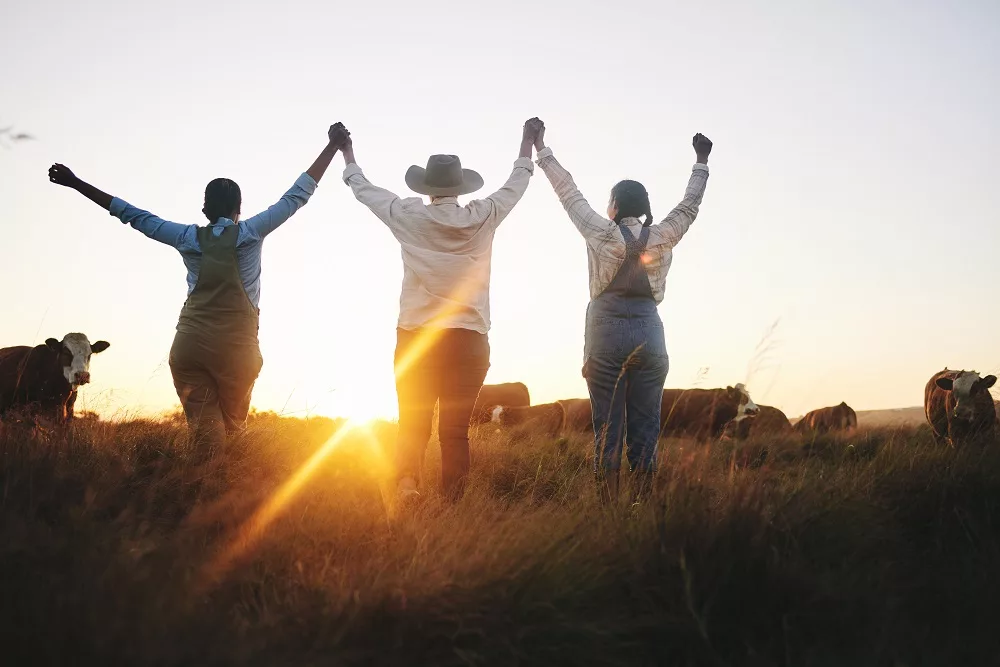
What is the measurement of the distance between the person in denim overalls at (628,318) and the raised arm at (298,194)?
6.28 feet

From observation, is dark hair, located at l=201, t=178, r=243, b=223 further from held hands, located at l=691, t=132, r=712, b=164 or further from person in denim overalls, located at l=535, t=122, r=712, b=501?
held hands, located at l=691, t=132, r=712, b=164

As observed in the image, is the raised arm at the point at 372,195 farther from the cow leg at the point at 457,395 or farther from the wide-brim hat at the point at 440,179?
the cow leg at the point at 457,395

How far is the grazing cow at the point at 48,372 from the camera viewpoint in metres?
9.12

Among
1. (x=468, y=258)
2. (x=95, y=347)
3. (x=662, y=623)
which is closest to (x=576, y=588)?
(x=662, y=623)

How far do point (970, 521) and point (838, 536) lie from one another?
1238 mm

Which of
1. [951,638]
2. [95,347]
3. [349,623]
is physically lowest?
[951,638]

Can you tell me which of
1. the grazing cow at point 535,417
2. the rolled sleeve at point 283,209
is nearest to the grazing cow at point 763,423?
the grazing cow at point 535,417

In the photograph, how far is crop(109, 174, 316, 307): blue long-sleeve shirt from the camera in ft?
17.9

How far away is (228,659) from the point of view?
2438 mm

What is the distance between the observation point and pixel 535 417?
17.6m

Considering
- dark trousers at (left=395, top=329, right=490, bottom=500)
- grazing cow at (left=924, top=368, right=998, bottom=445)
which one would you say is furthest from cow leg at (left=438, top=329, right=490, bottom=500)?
grazing cow at (left=924, top=368, right=998, bottom=445)

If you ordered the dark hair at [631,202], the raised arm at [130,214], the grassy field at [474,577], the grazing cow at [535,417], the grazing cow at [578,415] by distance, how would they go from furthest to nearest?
the grazing cow at [578,415], the grazing cow at [535,417], the dark hair at [631,202], the raised arm at [130,214], the grassy field at [474,577]

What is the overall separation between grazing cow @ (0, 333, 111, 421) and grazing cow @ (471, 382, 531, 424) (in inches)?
422

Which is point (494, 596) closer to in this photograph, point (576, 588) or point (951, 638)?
point (576, 588)
